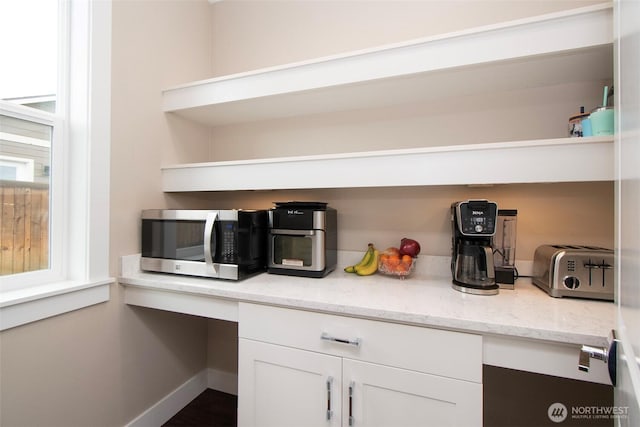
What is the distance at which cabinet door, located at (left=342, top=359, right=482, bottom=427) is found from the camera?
92cm

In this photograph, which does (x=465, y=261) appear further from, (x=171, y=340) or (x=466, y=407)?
(x=171, y=340)

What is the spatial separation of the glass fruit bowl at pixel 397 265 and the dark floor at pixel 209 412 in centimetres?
123

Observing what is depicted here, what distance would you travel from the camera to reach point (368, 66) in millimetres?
1309

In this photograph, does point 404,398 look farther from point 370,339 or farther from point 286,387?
point 286,387

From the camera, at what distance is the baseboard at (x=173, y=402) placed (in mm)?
1557

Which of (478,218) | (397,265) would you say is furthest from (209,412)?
(478,218)

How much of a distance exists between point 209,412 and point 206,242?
1.12 meters

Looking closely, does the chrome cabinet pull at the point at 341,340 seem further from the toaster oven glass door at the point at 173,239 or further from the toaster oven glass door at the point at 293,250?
the toaster oven glass door at the point at 173,239

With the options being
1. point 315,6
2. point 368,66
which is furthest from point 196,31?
point 368,66

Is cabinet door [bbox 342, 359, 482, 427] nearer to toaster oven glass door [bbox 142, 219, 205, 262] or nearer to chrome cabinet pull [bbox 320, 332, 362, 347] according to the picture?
chrome cabinet pull [bbox 320, 332, 362, 347]

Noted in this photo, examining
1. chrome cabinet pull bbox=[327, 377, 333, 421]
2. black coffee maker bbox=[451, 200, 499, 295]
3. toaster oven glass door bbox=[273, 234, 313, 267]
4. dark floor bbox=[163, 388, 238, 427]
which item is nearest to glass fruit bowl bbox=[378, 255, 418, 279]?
black coffee maker bbox=[451, 200, 499, 295]

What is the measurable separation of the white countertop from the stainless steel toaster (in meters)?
0.03

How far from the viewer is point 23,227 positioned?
1.19 metres

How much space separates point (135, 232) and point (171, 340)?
2.25ft
